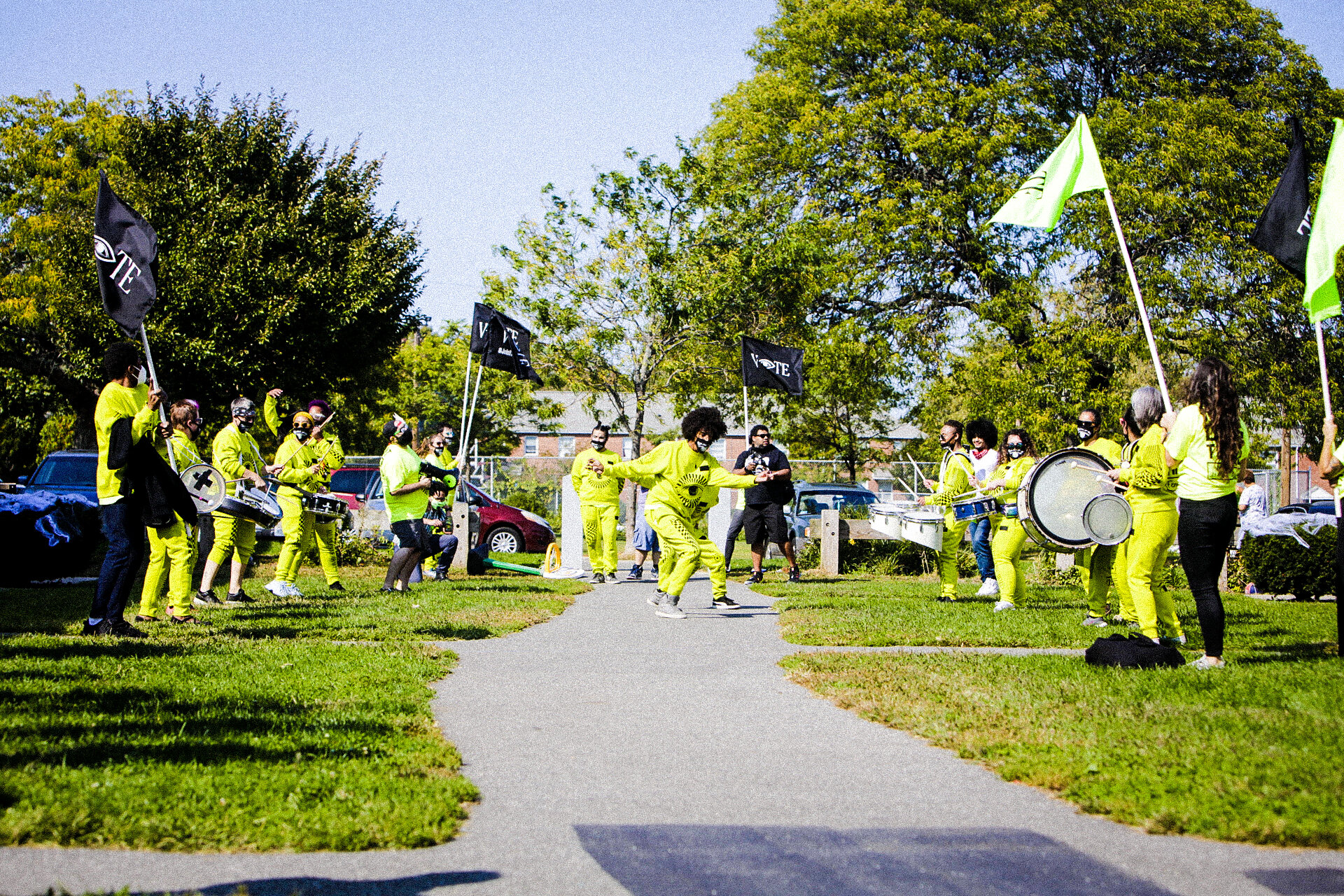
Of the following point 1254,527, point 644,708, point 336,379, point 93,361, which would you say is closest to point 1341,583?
point 644,708

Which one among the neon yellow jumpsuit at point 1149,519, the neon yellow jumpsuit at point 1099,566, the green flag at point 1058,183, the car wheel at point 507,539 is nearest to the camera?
the neon yellow jumpsuit at point 1149,519

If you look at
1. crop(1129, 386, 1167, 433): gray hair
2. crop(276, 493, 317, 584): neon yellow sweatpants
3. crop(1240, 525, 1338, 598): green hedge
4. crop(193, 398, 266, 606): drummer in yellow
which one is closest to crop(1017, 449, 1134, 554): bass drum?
crop(1129, 386, 1167, 433): gray hair

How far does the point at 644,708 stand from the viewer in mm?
6207

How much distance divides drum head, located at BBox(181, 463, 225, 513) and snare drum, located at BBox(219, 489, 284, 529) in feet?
0.36

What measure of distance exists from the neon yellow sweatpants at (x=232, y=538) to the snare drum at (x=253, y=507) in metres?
0.11

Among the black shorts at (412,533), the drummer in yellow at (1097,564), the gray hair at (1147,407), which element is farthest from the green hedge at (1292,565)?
the black shorts at (412,533)

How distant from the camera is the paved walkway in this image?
3316 mm

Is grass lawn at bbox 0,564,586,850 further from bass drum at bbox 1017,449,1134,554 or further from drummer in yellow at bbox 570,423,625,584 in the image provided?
drummer in yellow at bbox 570,423,625,584

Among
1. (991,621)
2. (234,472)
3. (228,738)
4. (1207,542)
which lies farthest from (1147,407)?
(234,472)

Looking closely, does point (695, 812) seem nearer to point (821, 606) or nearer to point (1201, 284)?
point (821, 606)

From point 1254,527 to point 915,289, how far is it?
13.9 meters

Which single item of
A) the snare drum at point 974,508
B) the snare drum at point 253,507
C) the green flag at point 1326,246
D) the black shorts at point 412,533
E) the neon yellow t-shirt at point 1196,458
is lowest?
the black shorts at point 412,533

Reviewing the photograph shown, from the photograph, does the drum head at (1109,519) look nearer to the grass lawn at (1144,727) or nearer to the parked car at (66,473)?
the grass lawn at (1144,727)

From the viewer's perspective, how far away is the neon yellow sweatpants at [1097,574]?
9.83 metres
